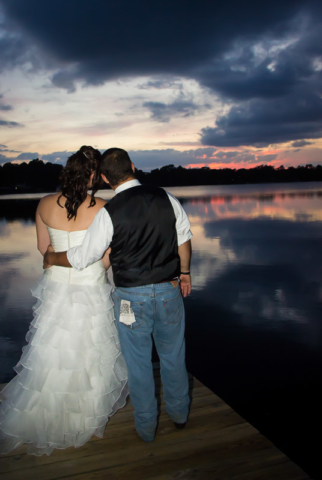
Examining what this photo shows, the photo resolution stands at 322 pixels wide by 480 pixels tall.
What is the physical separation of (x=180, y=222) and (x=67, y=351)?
132 cm

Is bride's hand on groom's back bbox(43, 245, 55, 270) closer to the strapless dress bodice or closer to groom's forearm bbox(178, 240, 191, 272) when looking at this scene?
the strapless dress bodice

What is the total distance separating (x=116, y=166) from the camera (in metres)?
2.59

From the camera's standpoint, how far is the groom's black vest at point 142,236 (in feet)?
8.17

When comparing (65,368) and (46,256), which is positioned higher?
(46,256)

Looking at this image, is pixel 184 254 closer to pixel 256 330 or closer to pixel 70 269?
pixel 70 269

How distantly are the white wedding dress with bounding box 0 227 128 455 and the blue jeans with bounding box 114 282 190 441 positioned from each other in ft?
0.93

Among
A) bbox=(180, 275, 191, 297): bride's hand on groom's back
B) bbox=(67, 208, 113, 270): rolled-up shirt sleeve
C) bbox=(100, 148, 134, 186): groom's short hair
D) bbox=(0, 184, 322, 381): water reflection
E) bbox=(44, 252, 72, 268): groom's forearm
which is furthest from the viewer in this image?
bbox=(0, 184, 322, 381): water reflection

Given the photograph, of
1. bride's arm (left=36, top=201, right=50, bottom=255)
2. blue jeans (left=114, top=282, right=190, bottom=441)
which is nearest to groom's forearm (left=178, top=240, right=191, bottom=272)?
blue jeans (left=114, top=282, right=190, bottom=441)

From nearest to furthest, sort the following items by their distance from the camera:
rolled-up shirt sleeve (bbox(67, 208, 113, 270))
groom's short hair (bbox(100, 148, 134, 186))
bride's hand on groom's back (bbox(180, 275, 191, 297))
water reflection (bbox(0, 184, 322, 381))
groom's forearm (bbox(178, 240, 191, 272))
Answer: rolled-up shirt sleeve (bbox(67, 208, 113, 270)) → groom's short hair (bbox(100, 148, 134, 186)) → groom's forearm (bbox(178, 240, 191, 272)) → bride's hand on groom's back (bbox(180, 275, 191, 297)) → water reflection (bbox(0, 184, 322, 381))

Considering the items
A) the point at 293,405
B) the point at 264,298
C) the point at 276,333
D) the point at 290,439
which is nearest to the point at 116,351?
the point at 290,439

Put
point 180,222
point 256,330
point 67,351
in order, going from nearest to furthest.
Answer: point 180,222
point 67,351
point 256,330

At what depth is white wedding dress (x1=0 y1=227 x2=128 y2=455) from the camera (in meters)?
2.78

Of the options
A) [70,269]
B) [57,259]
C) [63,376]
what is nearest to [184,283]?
[70,269]

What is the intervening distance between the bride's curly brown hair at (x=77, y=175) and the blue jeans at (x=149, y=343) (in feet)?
2.51
